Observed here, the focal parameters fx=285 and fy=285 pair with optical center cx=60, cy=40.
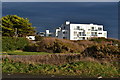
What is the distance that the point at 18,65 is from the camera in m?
13.1

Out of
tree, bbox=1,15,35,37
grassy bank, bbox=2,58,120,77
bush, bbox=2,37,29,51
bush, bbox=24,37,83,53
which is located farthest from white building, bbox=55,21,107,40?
grassy bank, bbox=2,58,120,77

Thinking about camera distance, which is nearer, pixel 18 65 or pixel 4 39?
pixel 18 65

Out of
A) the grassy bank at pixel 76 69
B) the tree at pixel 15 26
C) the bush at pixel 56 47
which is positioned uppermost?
the tree at pixel 15 26

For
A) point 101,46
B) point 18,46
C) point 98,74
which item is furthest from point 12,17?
point 98,74

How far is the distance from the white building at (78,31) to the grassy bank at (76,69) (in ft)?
279

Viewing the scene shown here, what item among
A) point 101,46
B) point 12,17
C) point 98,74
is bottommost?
point 98,74

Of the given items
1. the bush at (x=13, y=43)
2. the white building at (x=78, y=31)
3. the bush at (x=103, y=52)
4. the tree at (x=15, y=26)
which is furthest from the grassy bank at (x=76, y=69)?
the white building at (x=78, y=31)

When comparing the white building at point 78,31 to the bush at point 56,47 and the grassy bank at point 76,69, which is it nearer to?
the bush at point 56,47

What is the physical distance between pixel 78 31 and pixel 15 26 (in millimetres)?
42906

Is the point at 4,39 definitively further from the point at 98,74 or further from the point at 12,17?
the point at 12,17

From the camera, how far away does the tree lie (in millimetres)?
60406

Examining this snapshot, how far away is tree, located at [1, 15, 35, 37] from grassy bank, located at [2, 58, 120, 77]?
47.9m

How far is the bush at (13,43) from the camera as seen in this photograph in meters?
33.5

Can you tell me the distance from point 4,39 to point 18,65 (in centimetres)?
2097
